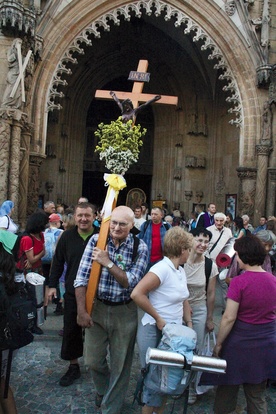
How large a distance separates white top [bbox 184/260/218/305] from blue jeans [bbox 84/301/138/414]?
0.67m

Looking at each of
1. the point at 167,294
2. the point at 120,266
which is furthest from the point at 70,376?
the point at 167,294

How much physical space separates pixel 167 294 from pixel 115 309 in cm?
48

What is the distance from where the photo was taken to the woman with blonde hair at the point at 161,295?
2773mm

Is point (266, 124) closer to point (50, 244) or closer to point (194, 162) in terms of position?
point (194, 162)

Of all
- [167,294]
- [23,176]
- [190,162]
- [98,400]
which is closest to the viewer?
[167,294]

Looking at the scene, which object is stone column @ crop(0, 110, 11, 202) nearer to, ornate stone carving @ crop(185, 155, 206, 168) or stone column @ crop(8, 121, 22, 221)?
stone column @ crop(8, 121, 22, 221)

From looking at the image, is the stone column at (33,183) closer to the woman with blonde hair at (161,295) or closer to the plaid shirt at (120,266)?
the plaid shirt at (120,266)

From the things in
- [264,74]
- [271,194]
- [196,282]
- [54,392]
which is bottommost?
[54,392]

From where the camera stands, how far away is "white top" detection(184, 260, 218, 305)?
358 cm

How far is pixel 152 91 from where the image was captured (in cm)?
1572

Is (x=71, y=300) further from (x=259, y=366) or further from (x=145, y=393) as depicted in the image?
(x=259, y=366)

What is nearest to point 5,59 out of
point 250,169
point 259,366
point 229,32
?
point 229,32

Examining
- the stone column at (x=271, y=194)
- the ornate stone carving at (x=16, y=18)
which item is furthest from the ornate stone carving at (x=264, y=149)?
the ornate stone carving at (x=16, y=18)

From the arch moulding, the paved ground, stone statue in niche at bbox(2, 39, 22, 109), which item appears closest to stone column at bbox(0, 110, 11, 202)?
stone statue in niche at bbox(2, 39, 22, 109)
